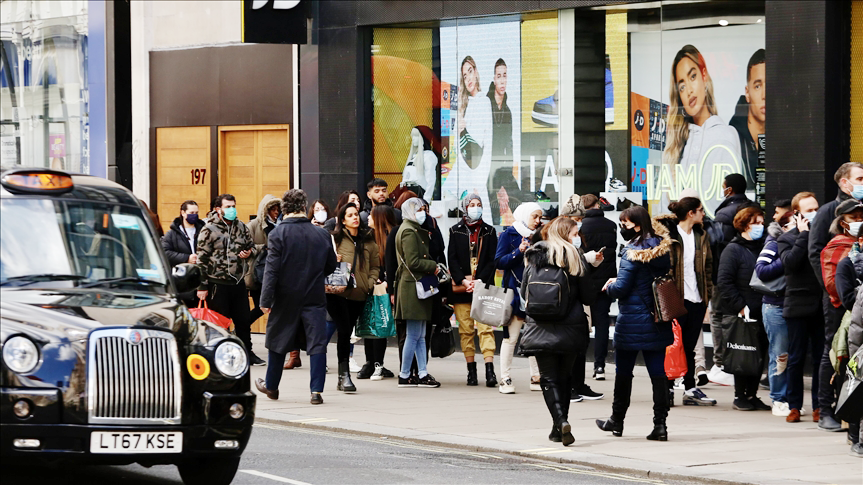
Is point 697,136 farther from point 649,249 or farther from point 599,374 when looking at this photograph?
point 649,249

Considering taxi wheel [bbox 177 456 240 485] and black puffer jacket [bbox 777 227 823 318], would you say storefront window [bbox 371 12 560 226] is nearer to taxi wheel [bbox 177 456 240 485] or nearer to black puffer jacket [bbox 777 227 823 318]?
black puffer jacket [bbox 777 227 823 318]

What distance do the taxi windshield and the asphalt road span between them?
1316 millimetres

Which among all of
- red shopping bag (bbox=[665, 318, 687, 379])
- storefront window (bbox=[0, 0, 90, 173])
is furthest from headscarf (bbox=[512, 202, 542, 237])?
storefront window (bbox=[0, 0, 90, 173])

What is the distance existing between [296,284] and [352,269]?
1.51 meters

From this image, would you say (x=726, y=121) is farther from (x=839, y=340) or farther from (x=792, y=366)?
(x=839, y=340)

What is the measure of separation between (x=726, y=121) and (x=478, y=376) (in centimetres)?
417

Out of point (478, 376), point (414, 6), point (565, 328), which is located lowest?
point (478, 376)

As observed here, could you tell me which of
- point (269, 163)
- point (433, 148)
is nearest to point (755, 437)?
point (433, 148)

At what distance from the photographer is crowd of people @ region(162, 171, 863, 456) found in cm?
1034

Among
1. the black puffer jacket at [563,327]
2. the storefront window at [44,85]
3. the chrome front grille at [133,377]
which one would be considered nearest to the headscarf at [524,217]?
the black puffer jacket at [563,327]

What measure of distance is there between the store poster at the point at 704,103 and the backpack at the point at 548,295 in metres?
5.68

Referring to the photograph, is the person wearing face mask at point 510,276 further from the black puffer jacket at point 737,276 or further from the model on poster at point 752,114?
the model on poster at point 752,114

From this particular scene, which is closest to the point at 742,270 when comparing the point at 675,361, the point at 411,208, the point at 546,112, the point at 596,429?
the point at 675,361

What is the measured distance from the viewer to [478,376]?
15.2m
